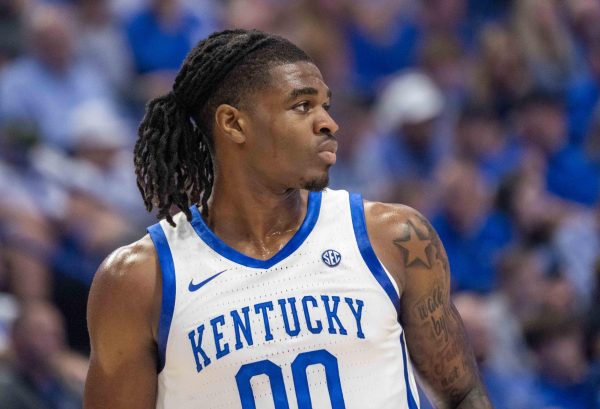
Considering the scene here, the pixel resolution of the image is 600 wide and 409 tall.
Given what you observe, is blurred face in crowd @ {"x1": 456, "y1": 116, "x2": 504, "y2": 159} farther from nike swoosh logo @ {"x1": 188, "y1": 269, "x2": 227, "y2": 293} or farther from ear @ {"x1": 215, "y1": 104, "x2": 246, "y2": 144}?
nike swoosh logo @ {"x1": 188, "y1": 269, "x2": 227, "y2": 293}

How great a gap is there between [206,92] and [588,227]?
3951mm

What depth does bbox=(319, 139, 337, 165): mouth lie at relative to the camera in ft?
9.55

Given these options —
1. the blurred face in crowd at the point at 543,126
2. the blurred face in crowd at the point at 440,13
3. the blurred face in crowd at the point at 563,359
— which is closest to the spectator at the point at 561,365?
the blurred face in crowd at the point at 563,359

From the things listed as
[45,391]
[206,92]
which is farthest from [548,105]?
[206,92]

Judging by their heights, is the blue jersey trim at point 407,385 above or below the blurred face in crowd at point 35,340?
below

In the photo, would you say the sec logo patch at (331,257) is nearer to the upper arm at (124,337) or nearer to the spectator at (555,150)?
the upper arm at (124,337)

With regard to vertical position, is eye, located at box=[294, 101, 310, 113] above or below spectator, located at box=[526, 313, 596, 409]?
above

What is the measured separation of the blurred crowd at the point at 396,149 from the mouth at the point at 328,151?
221 cm

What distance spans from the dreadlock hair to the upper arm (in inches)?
9.0

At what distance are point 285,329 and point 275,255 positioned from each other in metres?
0.22

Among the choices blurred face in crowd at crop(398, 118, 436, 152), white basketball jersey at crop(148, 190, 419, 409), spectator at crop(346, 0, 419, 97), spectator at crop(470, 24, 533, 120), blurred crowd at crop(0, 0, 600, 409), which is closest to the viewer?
white basketball jersey at crop(148, 190, 419, 409)

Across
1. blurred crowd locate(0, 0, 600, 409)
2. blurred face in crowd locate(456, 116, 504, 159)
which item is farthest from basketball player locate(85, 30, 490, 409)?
blurred face in crowd locate(456, 116, 504, 159)

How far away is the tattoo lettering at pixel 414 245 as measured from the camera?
2.99m

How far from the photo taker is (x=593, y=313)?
5664 mm
